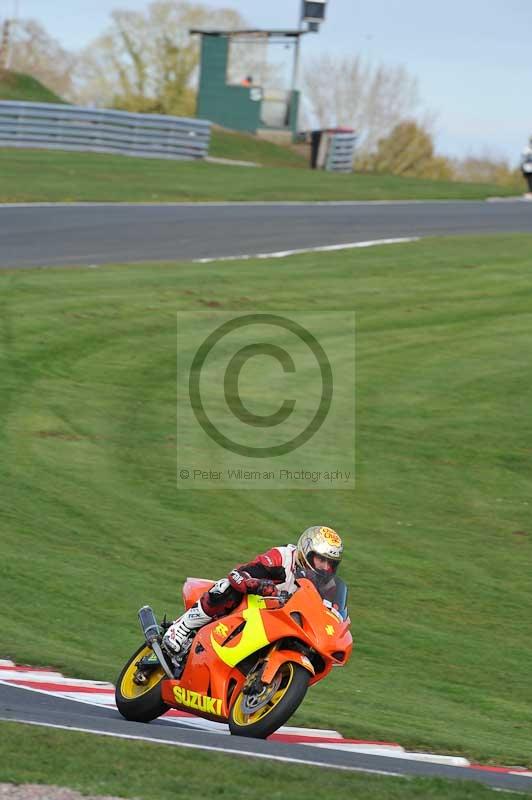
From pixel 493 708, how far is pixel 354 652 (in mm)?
1466

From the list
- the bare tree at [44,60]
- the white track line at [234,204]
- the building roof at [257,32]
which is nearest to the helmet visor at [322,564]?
the white track line at [234,204]

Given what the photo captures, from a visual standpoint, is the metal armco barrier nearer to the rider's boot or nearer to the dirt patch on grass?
the rider's boot

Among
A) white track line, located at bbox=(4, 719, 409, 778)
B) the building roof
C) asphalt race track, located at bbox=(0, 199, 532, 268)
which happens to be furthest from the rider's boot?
the building roof

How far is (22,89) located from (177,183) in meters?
14.1

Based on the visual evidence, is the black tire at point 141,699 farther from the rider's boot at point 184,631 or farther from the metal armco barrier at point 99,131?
the metal armco barrier at point 99,131

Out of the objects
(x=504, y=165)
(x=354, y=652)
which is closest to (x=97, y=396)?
(x=354, y=652)

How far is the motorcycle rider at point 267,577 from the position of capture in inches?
327

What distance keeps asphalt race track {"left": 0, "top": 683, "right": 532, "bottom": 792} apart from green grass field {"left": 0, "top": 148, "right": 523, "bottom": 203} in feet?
76.9

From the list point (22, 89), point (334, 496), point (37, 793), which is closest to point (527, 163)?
point (22, 89)

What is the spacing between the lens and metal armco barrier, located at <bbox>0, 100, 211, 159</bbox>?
38.5 metres

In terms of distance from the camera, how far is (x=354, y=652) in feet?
36.4

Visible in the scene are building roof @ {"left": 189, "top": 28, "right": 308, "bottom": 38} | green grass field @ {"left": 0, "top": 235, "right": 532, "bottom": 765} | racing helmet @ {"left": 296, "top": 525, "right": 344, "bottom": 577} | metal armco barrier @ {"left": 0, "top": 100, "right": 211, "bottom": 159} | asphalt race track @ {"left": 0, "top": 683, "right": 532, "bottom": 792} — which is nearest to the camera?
asphalt race track @ {"left": 0, "top": 683, "right": 532, "bottom": 792}

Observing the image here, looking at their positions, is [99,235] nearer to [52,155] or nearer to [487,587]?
[52,155]

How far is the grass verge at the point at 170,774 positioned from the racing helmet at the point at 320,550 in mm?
1702
